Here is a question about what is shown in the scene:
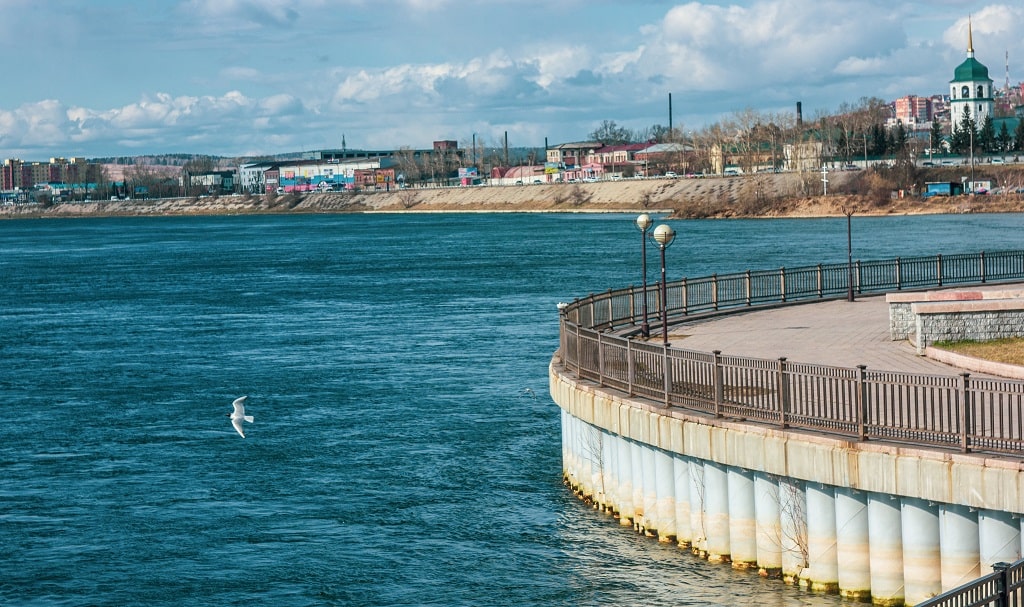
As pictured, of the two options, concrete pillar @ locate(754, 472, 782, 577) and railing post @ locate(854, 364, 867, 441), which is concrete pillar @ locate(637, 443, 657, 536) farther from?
railing post @ locate(854, 364, 867, 441)

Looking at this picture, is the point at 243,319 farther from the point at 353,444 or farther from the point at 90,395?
the point at 353,444

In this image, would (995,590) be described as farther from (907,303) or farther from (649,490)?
(907,303)

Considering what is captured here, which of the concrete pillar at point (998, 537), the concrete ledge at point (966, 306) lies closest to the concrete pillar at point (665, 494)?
the concrete pillar at point (998, 537)

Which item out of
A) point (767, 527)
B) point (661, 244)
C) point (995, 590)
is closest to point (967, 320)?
point (661, 244)

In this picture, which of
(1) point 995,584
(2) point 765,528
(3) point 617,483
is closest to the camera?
(1) point 995,584

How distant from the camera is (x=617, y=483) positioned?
2303 centimetres

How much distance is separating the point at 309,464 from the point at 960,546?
17.0 metres

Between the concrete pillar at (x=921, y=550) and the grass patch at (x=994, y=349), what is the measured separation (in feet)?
26.0

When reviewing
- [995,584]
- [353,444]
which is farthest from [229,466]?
[995,584]

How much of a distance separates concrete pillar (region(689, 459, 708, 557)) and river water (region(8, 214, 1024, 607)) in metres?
0.40

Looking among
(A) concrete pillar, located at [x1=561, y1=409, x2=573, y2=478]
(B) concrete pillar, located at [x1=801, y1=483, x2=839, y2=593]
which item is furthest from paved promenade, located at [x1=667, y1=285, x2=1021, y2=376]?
(B) concrete pillar, located at [x1=801, y1=483, x2=839, y2=593]

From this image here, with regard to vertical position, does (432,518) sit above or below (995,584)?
below

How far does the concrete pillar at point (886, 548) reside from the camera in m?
17.5

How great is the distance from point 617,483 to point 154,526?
888cm
